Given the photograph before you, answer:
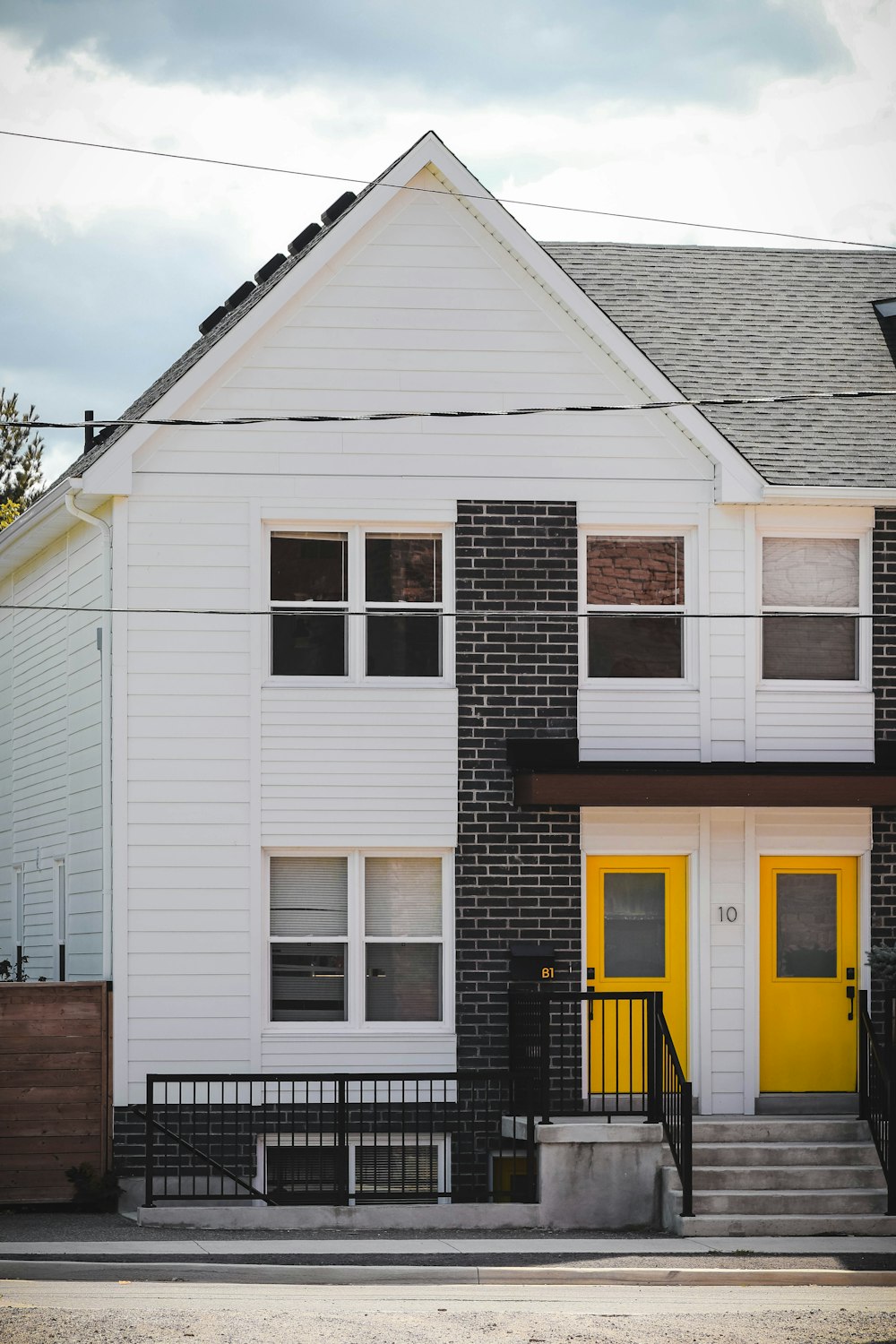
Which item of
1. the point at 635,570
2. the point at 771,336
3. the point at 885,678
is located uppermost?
the point at 771,336

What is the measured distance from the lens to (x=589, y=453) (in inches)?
614

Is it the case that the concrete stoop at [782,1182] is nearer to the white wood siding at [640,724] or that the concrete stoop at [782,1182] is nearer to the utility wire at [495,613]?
the white wood siding at [640,724]

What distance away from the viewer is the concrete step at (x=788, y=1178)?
13.8 metres

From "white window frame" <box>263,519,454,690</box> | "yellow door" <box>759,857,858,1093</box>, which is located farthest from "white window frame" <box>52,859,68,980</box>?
"yellow door" <box>759,857,858,1093</box>

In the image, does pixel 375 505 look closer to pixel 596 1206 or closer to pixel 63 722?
pixel 63 722

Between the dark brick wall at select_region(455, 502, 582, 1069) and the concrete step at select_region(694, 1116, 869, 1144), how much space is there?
1.77 meters

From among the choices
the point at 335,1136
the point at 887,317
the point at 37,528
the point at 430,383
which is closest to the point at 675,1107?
the point at 335,1136

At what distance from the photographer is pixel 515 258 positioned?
50.9 ft

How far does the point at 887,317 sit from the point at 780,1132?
8.82 m

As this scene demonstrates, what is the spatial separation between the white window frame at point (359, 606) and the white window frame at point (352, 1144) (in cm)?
396

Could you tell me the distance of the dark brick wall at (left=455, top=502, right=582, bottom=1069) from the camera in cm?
1509

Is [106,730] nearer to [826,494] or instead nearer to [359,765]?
[359,765]

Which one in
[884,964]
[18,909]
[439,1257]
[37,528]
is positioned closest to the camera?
[439,1257]

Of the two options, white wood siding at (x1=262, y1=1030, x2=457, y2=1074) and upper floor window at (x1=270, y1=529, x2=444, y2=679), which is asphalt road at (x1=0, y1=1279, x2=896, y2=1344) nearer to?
white wood siding at (x1=262, y1=1030, x2=457, y2=1074)
